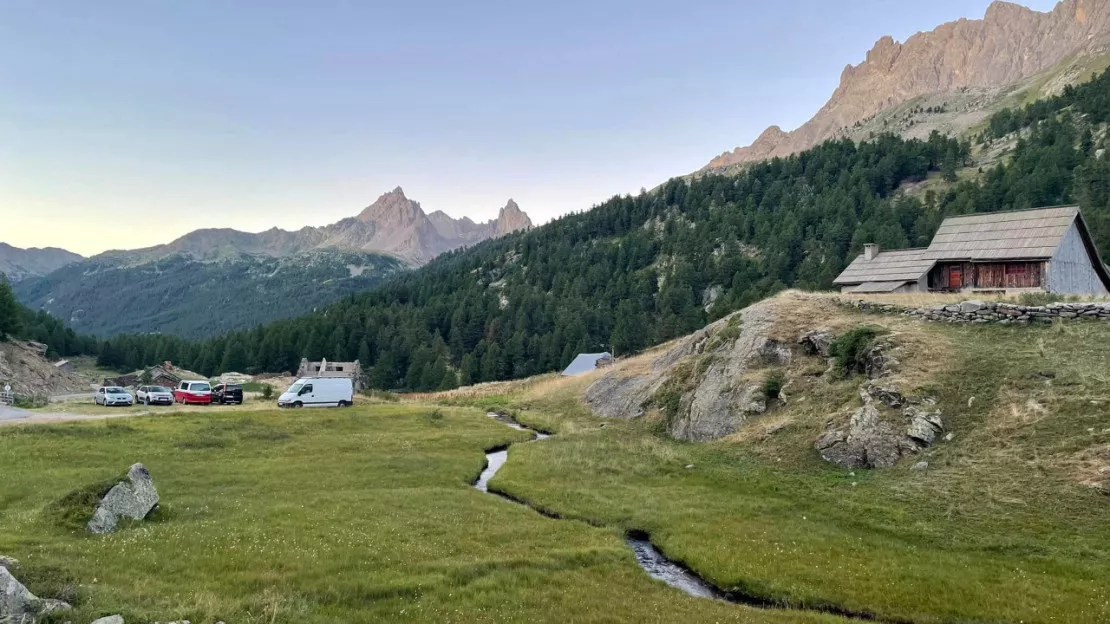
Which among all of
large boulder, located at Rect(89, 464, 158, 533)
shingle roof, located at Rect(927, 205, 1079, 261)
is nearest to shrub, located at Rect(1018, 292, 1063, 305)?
shingle roof, located at Rect(927, 205, 1079, 261)

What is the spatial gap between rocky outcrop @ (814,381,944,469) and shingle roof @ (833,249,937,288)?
33170 millimetres

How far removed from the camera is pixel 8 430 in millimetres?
39750

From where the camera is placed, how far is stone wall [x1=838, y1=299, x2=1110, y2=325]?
36.9m

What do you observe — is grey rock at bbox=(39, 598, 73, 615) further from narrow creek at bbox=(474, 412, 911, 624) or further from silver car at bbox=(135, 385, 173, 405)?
silver car at bbox=(135, 385, 173, 405)

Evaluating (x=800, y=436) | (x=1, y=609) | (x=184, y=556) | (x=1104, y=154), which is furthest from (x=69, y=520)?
(x=1104, y=154)

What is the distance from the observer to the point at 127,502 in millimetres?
22141

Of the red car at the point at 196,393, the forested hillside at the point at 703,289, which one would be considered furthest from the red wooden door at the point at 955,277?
the red car at the point at 196,393

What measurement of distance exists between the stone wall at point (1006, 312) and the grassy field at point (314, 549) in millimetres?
31250

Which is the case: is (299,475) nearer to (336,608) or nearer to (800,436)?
(336,608)

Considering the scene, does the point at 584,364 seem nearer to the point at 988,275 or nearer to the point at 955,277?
the point at 955,277

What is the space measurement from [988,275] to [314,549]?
61598 mm

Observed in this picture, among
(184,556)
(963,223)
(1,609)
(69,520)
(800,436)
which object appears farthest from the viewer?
(963,223)

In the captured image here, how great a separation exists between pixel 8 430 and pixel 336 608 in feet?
127

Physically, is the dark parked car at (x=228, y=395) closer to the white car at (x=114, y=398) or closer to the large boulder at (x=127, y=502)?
the white car at (x=114, y=398)
